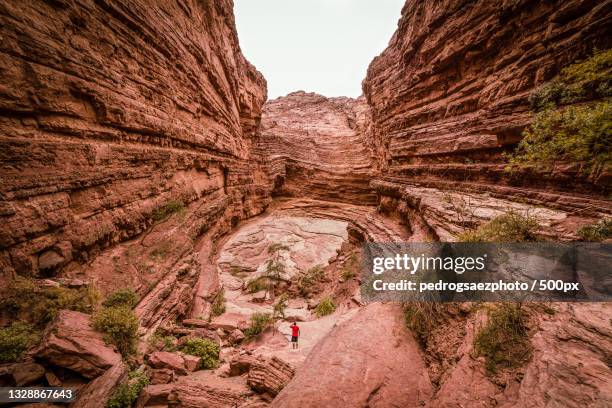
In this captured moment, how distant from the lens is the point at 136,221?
827 cm

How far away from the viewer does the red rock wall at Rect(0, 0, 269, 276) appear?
526cm

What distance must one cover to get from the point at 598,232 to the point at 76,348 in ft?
31.1

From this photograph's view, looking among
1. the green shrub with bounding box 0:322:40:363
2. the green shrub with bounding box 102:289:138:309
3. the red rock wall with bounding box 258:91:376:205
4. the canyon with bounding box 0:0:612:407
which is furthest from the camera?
the red rock wall with bounding box 258:91:376:205

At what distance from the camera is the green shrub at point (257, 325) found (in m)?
8.01

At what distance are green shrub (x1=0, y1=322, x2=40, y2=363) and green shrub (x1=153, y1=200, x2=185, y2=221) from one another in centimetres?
511

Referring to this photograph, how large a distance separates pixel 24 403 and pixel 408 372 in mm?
6046

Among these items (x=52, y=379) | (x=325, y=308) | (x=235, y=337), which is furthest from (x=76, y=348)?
(x=325, y=308)

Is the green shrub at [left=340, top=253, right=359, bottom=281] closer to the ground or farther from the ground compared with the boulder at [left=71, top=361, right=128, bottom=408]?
closer to the ground

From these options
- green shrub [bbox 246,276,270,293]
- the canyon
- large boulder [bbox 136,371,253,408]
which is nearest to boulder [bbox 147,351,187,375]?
the canyon

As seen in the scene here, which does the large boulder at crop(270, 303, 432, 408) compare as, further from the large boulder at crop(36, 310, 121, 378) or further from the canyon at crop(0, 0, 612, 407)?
the large boulder at crop(36, 310, 121, 378)

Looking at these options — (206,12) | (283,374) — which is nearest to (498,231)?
(283,374)

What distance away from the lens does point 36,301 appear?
492cm

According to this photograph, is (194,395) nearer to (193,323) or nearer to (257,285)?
(193,323)

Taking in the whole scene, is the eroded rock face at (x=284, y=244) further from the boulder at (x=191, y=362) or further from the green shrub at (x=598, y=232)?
the green shrub at (x=598, y=232)
